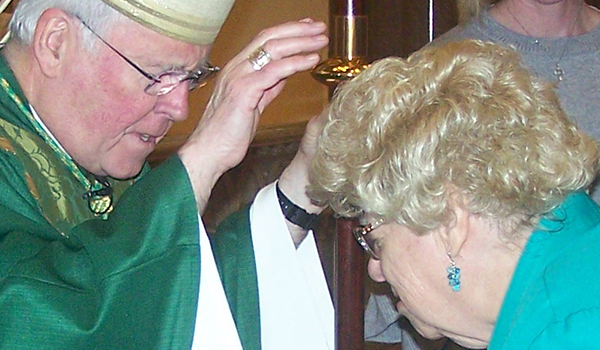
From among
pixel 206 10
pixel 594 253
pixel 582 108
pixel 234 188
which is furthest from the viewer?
pixel 234 188

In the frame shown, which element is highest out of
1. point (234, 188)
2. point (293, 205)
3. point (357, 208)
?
point (357, 208)

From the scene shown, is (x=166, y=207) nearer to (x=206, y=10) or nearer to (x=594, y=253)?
(x=206, y=10)

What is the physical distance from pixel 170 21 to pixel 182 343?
2.12ft

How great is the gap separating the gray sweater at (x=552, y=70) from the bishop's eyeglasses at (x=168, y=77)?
0.90 metres

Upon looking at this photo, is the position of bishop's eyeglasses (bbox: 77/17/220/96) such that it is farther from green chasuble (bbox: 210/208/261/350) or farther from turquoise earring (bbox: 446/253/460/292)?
turquoise earring (bbox: 446/253/460/292)

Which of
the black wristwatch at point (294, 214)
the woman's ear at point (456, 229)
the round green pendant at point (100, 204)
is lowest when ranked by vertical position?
the black wristwatch at point (294, 214)

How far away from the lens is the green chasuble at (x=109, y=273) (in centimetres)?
172

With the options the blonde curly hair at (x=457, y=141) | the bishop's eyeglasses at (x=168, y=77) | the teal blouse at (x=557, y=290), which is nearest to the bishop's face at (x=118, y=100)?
the bishop's eyeglasses at (x=168, y=77)

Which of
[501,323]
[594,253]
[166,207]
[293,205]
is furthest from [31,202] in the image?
[594,253]

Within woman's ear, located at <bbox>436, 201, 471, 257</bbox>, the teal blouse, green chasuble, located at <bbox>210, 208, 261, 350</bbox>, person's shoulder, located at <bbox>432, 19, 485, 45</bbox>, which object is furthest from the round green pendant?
person's shoulder, located at <bbox>432, 19, 485, 45</bbox>

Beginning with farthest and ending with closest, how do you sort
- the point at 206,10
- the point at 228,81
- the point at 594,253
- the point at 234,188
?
the point at 234,188, the point at 206,10, the point at 228,81, the point at 594,253

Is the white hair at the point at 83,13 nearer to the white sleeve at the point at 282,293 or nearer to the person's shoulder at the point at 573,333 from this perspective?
the white sleeve at the point at 282,293

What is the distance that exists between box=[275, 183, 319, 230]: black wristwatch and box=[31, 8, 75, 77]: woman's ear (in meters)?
0.55

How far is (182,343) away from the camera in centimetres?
178
